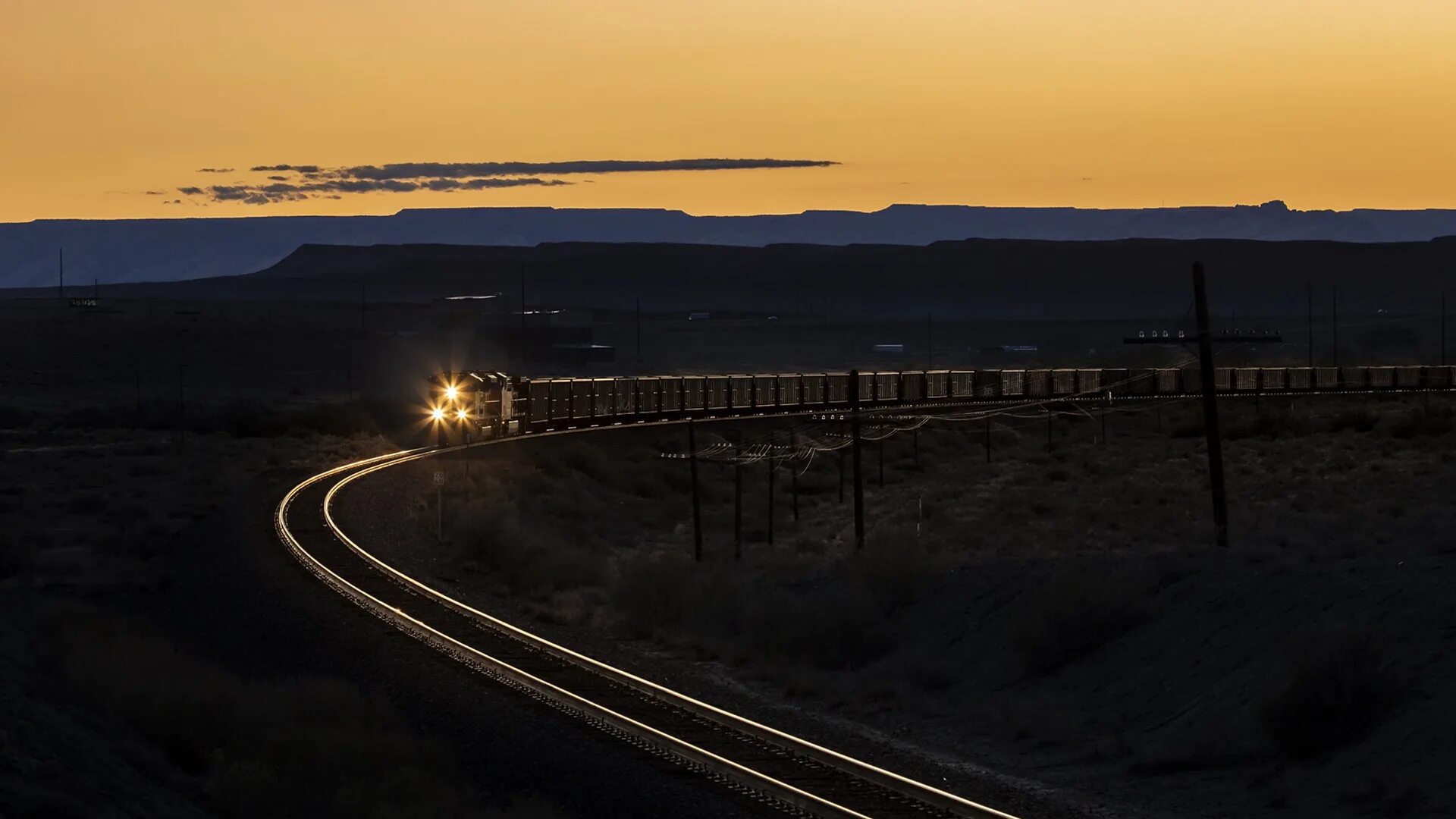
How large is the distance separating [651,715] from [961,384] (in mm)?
83666

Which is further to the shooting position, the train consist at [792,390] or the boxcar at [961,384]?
the boxcar at [961,384]

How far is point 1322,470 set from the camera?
6731 centimetres

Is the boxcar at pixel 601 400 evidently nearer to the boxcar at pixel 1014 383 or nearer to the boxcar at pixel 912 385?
the boxcar at pixel 912 385

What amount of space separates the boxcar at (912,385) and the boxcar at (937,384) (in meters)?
0.55

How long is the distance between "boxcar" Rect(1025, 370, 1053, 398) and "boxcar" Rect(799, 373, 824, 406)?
9976 millimetres

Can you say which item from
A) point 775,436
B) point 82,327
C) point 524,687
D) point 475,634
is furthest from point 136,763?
point 82,327

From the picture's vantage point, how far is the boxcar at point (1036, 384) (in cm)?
9444

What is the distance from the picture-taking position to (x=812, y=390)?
9944cm

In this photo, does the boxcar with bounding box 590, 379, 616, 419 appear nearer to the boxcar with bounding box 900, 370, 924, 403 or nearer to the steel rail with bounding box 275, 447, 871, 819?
the boxcar with bounding box 900, 370, 924, 403

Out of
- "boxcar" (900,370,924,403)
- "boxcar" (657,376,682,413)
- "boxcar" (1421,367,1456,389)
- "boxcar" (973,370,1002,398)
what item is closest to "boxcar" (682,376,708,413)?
"boxcar" (657,376,682,413)

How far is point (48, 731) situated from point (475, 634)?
11.8 metres

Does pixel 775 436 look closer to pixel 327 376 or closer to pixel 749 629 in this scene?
pixel 749 629

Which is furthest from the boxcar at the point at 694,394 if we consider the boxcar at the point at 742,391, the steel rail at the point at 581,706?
the steel rail at the point at 581,706

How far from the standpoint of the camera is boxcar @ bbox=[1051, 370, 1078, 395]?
3888 inches
